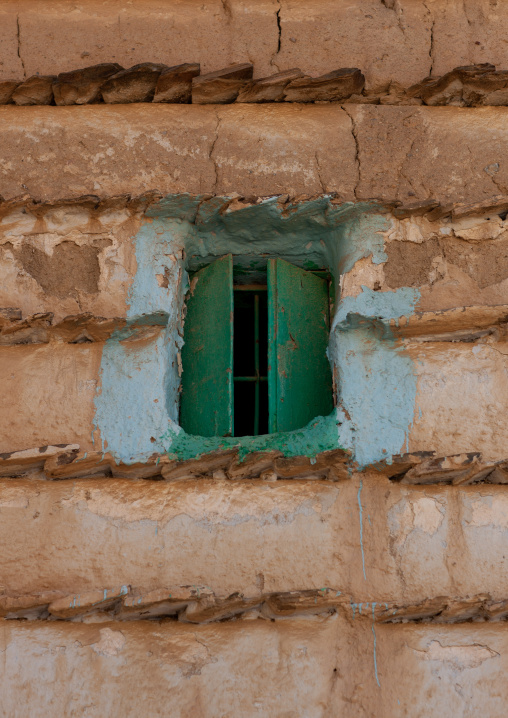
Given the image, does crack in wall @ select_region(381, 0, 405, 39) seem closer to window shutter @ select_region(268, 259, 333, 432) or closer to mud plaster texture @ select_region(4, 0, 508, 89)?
mud plaster texture @ select_region(4, 0, 508, 89)

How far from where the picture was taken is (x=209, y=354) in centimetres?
394

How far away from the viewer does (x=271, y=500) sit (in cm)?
341

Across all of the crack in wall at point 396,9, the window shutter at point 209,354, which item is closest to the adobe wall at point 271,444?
the crack in wall at point 396,9

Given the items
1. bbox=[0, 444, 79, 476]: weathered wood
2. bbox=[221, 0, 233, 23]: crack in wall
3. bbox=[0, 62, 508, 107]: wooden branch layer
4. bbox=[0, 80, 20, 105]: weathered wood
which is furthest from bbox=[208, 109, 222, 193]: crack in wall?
bbox=[0, 444, 79, 476]: weathered wood

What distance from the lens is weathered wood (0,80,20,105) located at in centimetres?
417

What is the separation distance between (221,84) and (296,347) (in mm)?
1331

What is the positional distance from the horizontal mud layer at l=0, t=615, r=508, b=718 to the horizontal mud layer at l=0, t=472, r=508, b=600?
12 centimetres

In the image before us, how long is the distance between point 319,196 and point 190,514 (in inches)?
60.2

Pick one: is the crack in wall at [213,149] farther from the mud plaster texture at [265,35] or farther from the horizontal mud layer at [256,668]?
the horizontal mud layer at [256,668]

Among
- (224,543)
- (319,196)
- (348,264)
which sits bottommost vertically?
(224,543)

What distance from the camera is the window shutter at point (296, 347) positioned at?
12.5 ft

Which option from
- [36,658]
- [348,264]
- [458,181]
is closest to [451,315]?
[348,264]

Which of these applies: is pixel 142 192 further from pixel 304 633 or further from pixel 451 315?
pixel 304 633

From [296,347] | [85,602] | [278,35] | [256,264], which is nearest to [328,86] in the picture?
[278,35]
